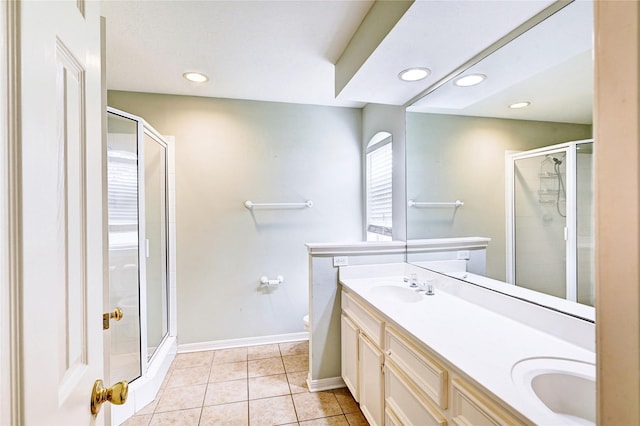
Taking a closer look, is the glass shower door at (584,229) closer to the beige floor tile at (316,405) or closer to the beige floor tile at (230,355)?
the beige floor tile at (316,405)

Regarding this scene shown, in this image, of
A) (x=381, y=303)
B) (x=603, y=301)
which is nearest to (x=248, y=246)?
(x=381, y=303)

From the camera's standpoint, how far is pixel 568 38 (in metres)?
1.17

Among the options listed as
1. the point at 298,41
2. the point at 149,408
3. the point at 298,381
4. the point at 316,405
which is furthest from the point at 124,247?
the point at 298,41

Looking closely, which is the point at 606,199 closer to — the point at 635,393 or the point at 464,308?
the point at 635,393

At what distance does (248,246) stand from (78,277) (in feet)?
7.47

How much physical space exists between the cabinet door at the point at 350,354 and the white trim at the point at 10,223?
168cm

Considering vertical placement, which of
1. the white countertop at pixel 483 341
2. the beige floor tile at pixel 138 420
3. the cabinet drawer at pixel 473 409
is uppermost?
the white countertop at pixel 483 341

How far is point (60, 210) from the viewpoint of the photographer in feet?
1.77

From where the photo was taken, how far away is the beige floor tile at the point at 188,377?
2.28 metres

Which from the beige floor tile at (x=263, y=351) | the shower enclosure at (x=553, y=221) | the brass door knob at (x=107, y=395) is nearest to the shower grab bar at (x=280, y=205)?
the beige floor tile at (x=263, y=351)

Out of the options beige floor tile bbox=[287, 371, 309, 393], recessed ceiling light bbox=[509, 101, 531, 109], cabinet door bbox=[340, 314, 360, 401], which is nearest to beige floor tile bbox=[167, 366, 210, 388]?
beige floor tile bbox=[287, 371, 309, 393]

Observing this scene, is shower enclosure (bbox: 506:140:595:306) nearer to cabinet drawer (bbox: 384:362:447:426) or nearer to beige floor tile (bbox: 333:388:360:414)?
cabinet drawer (bbox: 384:362:447:426)

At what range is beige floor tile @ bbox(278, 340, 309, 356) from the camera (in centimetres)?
274

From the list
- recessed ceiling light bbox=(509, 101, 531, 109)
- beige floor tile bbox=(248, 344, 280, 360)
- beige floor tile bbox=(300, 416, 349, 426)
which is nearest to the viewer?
recessed ceiling light bbox=(509, 101, 531, 109)
